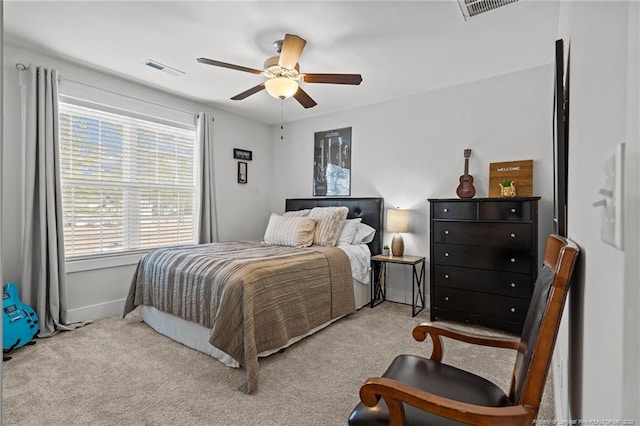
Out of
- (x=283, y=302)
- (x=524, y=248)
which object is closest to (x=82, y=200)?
(x=283, y=302)

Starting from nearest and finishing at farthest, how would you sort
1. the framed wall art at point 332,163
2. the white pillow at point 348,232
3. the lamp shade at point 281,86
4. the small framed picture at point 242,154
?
the lamp shade at point 281,86, the white pillow at point 348,232, the framed wall art at point 332,163, the small framed picture at point 242,154

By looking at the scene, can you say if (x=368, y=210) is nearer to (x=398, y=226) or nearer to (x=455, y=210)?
Answer: (x=398, y=226)

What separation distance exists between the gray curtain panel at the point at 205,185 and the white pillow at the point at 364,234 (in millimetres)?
1957

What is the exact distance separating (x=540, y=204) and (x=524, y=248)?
2.00ft

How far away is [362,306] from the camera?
3857mm

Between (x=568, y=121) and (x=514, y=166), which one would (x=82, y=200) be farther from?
(x=514, y=166)

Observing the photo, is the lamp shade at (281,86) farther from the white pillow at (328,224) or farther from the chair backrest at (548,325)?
the chair backrest at (548,325)

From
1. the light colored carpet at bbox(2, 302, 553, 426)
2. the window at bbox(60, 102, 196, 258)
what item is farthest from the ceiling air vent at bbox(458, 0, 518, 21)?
the window at bbox(60, 102, 196, 258)

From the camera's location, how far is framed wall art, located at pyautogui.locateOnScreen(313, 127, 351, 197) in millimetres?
4668

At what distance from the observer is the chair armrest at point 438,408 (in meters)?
0.96

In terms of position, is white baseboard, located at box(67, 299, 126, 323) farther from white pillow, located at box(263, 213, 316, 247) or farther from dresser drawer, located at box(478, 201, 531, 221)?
dresser drawer, located at box(478, 201, 531, 221)

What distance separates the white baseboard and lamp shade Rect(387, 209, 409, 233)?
129 inches

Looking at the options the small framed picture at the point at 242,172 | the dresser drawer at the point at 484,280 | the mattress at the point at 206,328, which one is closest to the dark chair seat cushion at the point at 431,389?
the mattress at the point at 206,328

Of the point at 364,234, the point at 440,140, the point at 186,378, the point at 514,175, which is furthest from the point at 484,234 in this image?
the point at 186,378
